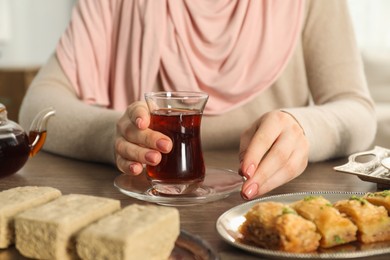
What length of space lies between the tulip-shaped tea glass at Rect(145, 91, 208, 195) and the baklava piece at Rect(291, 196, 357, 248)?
283mm

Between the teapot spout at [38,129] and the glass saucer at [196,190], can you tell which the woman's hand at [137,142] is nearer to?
the glass saucer at [196,190]

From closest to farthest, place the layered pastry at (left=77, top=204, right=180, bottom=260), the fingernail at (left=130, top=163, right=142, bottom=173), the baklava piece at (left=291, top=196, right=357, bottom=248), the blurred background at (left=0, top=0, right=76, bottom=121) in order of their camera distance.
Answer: the layered pastry at (left=77, top=204, right=180, bottom=260) → the baklava piece at (left=291, top=196, right=357, bottom=248) → the fingernail at (left=130, top=163, right=142, bottom=173) → the blurred background at (left=0, top=0, right=76, bottom=121)

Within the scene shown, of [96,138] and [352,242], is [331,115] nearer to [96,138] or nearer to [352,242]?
[96,138]

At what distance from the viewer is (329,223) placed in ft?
2.67

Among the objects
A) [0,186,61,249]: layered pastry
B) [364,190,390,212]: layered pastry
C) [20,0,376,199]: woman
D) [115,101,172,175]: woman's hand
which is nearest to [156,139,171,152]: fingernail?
[115,101,172,175]: woman's hand

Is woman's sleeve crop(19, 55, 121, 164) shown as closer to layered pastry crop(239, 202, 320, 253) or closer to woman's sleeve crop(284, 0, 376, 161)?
woman's sleeve crop(284, 0, 376, 161)

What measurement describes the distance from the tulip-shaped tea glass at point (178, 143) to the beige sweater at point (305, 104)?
291 millimetres

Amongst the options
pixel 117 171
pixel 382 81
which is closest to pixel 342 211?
pixel 117 171

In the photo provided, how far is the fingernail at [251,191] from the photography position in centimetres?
103

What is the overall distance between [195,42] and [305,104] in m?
0.42

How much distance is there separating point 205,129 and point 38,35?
3838mm

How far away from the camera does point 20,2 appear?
17.1ft

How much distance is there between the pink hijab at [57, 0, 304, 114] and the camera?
1862mm

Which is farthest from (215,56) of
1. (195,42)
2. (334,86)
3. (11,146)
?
(11,146)
